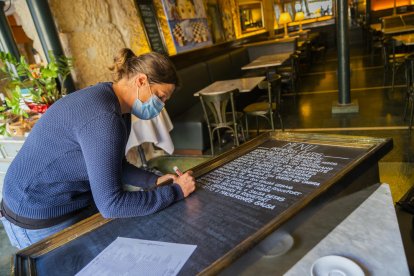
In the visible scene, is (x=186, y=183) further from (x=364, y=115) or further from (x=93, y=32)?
(x=364, y=115)

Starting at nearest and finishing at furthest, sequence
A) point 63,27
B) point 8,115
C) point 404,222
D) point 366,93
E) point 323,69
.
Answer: point 404,222
point 8,115
point 63,27
point 366,93
point 323,69

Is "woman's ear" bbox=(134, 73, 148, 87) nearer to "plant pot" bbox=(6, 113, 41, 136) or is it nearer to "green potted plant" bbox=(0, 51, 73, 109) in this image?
"green potted plant" bbox=(0, 51, 73, 109)

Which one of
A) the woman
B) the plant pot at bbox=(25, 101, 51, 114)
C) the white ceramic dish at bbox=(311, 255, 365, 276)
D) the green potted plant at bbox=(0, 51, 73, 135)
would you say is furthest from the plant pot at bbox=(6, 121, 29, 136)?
the white ceramic dish at bbox=(311, 255, 365, 276)

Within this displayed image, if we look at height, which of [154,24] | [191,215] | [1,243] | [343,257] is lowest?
[1,243]

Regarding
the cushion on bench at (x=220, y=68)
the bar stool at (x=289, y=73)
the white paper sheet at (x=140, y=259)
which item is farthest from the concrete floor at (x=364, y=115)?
the white paper sheet at (x=140, y=259)

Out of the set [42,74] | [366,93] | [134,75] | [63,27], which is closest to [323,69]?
[366,93]

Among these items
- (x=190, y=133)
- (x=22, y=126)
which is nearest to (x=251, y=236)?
(x=22, y=126)

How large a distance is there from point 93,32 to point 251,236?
3328mm

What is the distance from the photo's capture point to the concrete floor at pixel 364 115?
2.73 m

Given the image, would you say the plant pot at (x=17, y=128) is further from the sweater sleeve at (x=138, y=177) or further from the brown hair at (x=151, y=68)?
the brown hair at (x=151, y=68)

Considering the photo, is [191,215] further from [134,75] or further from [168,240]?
[134,75]

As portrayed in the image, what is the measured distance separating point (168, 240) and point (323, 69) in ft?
27.9

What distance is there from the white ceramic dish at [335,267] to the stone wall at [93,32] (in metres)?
3.06

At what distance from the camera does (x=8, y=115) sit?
2.83m
